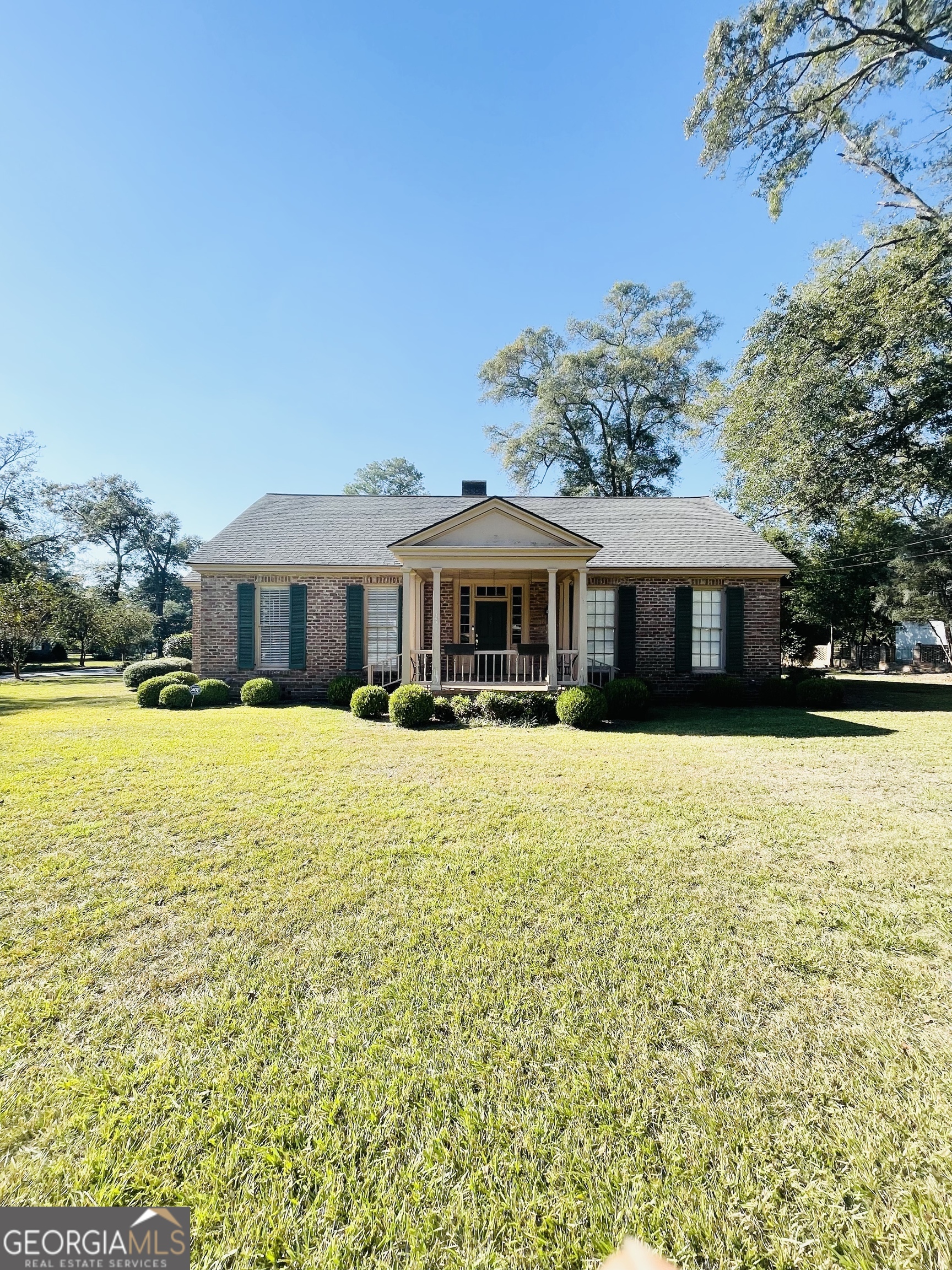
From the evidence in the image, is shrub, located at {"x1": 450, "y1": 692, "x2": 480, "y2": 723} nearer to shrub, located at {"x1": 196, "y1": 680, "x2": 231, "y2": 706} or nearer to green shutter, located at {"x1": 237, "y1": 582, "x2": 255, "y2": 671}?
shrub, located at {"x1": 196, "y1": 680, "x2": 231, "y2": 706}

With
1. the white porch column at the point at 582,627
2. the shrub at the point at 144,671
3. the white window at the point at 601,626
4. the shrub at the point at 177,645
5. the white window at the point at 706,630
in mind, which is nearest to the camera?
the white porch column at the point at 582,627

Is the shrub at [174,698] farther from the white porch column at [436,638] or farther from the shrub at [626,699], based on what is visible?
the shrub at [626,699]

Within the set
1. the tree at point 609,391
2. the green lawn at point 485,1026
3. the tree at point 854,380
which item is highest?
the tree at point 609,391

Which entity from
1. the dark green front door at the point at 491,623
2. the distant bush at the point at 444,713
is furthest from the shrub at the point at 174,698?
the dark green front door at the point at 491,623

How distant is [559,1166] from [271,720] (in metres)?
8.89

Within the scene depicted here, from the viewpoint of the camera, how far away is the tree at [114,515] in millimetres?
37531

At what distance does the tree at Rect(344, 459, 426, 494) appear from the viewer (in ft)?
142

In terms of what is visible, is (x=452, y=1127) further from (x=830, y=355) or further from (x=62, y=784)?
(x=830, y=355)

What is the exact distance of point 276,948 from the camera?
2.74 metres

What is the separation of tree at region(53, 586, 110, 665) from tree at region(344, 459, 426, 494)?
23013 mm

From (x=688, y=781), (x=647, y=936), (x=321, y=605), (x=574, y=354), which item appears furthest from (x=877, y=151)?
(x=647, y=936)

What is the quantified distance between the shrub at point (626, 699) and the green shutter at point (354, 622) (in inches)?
246

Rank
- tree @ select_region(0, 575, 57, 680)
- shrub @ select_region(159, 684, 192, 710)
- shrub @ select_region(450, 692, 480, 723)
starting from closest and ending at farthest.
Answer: shrub @ select_region(450, 692, 480, 723), shrub @ select_region(159, 684, 192, 710), tree @ select_region(0, 575, 57, 680)

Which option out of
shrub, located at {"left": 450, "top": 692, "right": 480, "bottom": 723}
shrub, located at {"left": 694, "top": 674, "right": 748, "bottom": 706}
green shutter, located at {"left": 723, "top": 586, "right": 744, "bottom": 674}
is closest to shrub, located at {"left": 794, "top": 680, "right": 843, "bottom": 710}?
shrub, located at {"left": 694, "top": 674, "right": 748, "bottom": 706}
